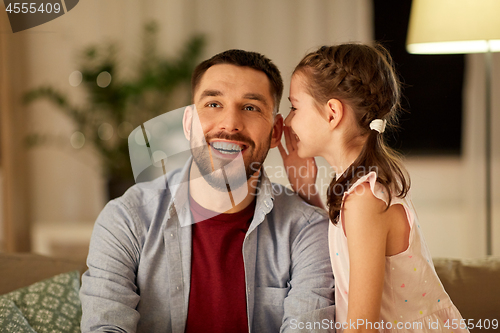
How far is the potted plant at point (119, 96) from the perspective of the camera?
212 centimetres

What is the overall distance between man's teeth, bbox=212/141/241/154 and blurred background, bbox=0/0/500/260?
1180 millimetres

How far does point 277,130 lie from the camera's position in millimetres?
1117

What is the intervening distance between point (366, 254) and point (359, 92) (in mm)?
335

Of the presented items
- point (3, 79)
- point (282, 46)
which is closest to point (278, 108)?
point (282, 46)

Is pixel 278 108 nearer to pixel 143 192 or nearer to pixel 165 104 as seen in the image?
pixel 143 192

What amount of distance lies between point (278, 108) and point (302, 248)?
0.37 m

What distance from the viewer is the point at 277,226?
102 cm

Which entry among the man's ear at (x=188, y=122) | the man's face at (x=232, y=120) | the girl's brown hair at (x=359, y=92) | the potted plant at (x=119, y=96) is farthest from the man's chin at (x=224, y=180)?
the potted plant at (x=119, y=96)

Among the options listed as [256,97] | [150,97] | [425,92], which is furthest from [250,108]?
[425,92]

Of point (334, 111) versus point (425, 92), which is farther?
point (425, 92)

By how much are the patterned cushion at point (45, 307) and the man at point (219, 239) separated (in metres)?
0.13

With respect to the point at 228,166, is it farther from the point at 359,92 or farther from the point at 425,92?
the point at 425,92

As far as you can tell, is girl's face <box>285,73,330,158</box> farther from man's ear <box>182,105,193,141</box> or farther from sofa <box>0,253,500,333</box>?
sofa <box>0,253,500,333</box>

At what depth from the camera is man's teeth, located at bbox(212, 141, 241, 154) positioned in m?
1.02
